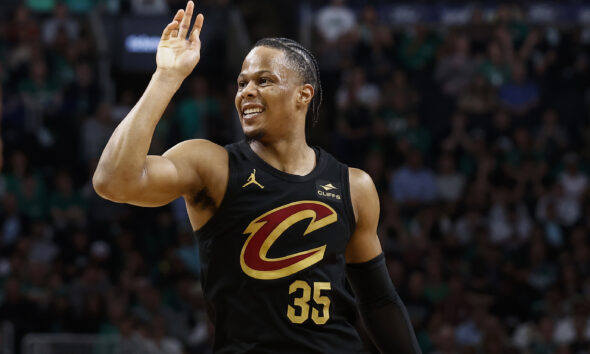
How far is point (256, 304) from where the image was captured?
340 cm

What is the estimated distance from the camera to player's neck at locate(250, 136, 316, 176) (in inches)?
144

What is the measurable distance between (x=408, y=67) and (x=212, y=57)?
276 centimetres

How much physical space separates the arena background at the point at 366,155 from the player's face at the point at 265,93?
6212mm

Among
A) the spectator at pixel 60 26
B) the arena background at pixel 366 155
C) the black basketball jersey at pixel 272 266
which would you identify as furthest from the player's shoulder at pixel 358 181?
the spectator at pixel 60 26

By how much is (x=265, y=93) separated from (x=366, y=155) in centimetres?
805

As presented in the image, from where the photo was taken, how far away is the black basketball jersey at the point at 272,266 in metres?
3.41

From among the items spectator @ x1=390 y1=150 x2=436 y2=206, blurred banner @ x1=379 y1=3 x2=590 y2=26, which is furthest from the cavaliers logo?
blurred banner @ x1=379 y1=3 x2=590 y2=26

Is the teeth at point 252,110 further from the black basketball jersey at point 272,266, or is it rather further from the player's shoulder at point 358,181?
the player's shoulder at point 358,181

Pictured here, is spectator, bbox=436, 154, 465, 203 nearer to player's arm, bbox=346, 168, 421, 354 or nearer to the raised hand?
player's arm, bbox=346, 168, 421, 354

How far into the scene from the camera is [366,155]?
455 inches

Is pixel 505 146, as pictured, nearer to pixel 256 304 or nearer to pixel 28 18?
pixel 28 18

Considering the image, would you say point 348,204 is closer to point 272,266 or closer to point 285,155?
point 285,155

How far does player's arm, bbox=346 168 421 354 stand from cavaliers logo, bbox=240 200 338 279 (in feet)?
1.11

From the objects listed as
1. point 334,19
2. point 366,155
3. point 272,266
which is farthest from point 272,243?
point 334,19
